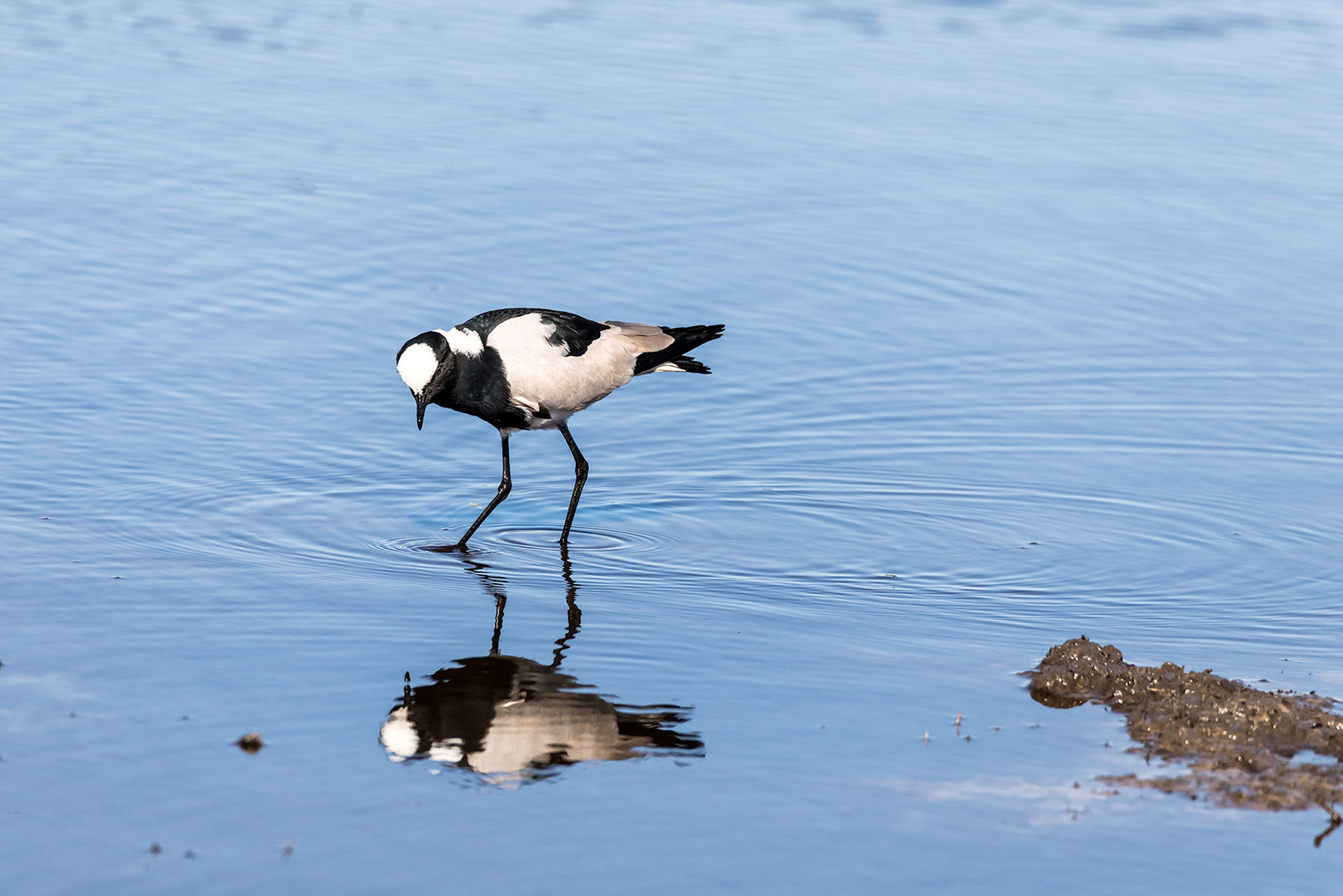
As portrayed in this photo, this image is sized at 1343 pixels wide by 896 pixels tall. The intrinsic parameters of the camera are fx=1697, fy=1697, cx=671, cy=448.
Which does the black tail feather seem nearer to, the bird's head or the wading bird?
the wading bird

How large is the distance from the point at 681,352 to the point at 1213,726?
4.19 metres

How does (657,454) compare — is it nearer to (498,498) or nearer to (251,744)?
(498,498)

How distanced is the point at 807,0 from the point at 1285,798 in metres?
17.8

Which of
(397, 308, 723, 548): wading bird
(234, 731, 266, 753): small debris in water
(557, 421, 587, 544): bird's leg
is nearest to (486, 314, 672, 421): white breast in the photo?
(397, 308, 723, 548): wading bird

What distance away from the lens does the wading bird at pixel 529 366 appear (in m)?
8.72

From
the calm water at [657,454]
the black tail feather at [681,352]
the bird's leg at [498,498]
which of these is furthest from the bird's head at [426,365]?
the black tail feather at [681,352]

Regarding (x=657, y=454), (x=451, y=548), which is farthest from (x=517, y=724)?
(x=657, y=454)

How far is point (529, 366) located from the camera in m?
8.95

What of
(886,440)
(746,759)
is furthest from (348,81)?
(746,759)

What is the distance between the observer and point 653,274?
41.4 feet

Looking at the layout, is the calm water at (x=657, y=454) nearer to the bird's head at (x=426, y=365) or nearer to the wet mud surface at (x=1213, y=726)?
the wet mud surface at (x=1213, y=726)

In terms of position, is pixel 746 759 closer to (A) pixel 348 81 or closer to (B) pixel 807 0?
(A) pixel 348 81

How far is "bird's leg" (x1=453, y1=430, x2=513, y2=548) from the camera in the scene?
28.9ft

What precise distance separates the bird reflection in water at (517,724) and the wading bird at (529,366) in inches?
75.3
